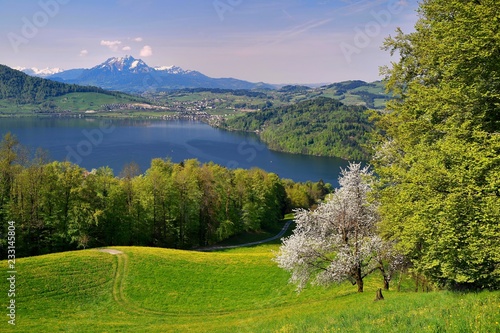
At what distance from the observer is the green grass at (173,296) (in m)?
19.5

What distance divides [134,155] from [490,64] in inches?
7183

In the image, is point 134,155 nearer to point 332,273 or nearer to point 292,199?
point 292,199

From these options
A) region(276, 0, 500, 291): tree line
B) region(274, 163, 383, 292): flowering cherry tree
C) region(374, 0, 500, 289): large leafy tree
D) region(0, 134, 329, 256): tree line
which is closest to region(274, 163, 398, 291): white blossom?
region(274, 163, 383, 292): flowering cherry tree

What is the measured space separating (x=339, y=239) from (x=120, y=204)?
38.3m

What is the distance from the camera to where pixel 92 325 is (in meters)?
23.5

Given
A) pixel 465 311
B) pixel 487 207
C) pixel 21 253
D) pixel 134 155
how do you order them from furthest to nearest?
1. pixel 134 155
2. pixel 21 253
3. pixel 487 207
4. pixel 465 311

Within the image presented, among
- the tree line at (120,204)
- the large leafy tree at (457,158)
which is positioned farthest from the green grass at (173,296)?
the tree line at (120,204)

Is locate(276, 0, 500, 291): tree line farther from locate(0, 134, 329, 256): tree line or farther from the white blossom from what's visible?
locate(0, 134, 329, 256): tree line

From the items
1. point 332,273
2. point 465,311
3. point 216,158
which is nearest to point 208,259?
point 332,273

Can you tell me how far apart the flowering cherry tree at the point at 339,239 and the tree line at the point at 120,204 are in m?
33.1

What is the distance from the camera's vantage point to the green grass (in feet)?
64.1

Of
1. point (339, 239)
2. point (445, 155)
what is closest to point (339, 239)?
→ point (339, 239)

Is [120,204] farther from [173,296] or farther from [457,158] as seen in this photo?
[457,158]

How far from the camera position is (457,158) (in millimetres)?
14695
